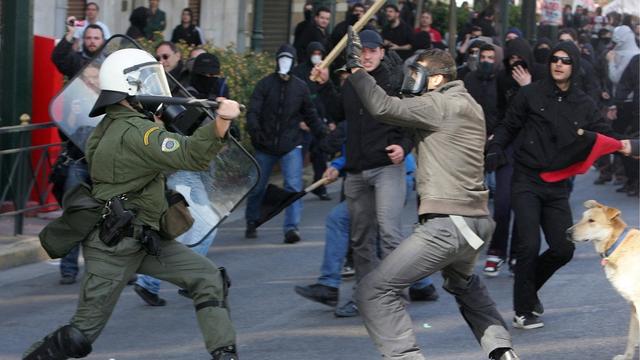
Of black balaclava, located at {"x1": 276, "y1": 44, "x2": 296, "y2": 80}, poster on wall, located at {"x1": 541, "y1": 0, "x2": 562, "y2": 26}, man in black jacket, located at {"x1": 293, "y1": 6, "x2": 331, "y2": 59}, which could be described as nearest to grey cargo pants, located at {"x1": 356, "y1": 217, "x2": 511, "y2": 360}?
black balaclava, located at {"x1": 276, "y1": 44, "x2": 296, "y2": 80}

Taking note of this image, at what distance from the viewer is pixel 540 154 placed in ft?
→ 27.3

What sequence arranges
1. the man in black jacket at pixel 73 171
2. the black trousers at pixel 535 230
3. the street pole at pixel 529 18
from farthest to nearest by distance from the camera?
1. the street pole at pixel 529 18
2. the man in black jacket at pixel 73 171
3. the black trousers at pixel 535 230

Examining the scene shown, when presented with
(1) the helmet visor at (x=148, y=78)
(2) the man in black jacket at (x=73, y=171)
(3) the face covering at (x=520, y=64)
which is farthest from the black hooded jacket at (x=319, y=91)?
(1) the helmet visor at (x=148, y=78)

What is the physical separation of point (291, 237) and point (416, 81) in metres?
5.23

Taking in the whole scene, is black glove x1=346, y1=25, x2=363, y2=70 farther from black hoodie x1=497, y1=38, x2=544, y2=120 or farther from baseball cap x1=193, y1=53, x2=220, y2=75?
baseball cap x1=193, y1=53, x2=220, y2=75

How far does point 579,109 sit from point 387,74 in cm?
125

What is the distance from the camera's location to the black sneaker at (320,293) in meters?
8.71

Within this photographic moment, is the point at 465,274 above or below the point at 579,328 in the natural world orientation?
above

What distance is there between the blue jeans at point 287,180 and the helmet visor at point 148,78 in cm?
555

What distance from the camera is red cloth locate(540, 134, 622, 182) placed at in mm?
7812

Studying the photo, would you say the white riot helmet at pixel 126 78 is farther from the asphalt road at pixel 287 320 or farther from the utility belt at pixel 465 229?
the asphalt road at pixel 287 320

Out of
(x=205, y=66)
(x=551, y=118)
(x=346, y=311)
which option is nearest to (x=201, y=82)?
(x=205, y=66)

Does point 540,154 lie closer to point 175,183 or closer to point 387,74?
point 387,74

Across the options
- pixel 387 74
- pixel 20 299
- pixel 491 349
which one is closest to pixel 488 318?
pixel 491 349
